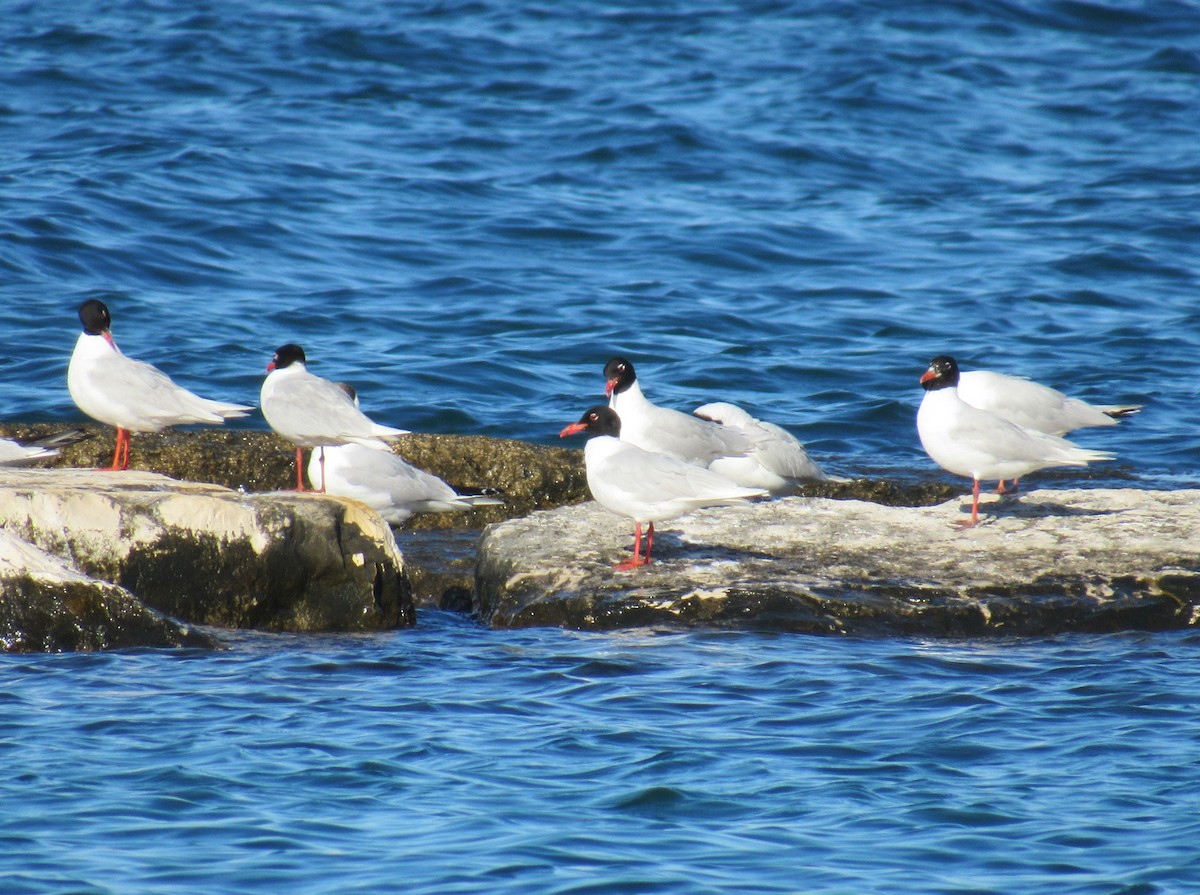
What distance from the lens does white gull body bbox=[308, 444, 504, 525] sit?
952 cm

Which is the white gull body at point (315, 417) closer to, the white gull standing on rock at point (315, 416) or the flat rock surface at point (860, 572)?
the white gull standing on rock at point (315, 416)

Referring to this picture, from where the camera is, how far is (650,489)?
27.3ft

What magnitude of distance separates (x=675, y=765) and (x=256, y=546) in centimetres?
278

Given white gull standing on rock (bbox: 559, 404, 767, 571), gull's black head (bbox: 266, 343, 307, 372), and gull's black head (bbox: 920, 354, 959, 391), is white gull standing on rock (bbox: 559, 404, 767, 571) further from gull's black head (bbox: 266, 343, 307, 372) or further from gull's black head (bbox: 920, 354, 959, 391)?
gull's black head (bbox: 266, 343, 307, 372)

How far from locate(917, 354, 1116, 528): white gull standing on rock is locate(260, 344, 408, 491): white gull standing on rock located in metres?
3.18

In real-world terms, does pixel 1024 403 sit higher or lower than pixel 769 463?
higher

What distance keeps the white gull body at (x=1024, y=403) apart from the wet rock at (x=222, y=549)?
4.55m

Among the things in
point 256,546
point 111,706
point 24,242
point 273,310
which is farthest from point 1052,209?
point 111,706

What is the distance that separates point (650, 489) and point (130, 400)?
341cm

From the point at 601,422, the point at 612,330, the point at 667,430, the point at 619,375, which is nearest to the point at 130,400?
the point at 601,422

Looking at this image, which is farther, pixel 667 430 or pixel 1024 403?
pixel 1024 403

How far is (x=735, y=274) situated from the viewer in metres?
18.7

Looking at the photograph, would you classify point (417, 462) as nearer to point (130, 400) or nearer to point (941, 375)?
point (130, 400)

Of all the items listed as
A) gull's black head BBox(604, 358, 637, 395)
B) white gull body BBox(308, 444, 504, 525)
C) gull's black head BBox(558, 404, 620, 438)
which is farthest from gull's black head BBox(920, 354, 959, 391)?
white gull body BBox(308, 444, 504, 525)
